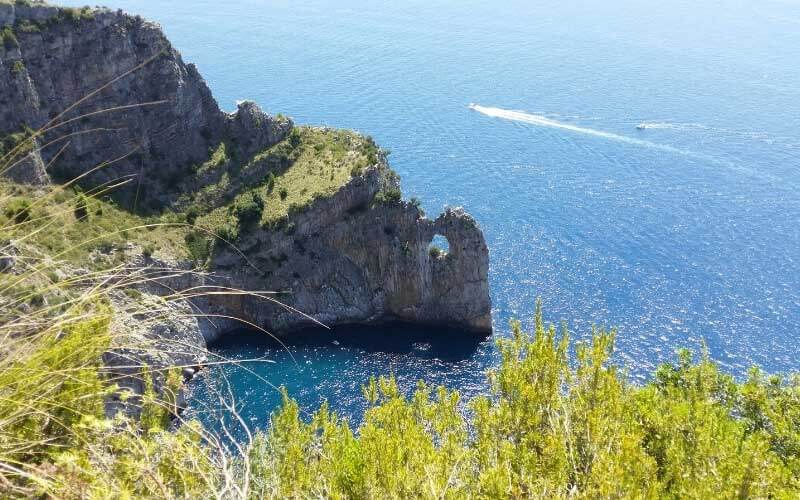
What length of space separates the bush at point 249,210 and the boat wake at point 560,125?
190ft

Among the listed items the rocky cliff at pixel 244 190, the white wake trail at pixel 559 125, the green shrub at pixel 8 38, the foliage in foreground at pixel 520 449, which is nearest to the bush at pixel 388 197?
the rocky cliff at pixel 244 190

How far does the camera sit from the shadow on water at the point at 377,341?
60875 millimetres

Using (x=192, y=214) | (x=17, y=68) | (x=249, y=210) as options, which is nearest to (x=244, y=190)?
(x=249, y=210)

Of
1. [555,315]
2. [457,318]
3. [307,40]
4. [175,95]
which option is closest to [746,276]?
[555,315]

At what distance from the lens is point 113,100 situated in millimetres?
66812

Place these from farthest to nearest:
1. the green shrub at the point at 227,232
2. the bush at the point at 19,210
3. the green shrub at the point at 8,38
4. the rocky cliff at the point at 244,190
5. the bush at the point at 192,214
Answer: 1. the bush at the point at 192,214
2. the rocky cliff at the point at 244,190
3. the green shrub at the point at 227,232
4. the green shrub at the point at 8,38
5. the bush at the point at 19,210

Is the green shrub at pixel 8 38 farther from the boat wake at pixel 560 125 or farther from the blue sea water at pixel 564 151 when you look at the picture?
the boat wake at pixel 560 125

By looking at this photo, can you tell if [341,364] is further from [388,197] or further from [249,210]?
[249,210]

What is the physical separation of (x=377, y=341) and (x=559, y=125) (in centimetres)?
6061

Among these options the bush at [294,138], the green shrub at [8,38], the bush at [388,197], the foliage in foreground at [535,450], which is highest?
the green shrub at [8,38]

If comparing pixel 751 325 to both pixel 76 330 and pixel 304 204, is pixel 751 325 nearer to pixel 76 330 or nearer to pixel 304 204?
pixel 304 204

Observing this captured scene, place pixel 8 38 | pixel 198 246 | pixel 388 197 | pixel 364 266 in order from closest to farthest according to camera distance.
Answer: pixel 8 38 → pixel 198 246 → pixel 388 197 → pixel 364 266

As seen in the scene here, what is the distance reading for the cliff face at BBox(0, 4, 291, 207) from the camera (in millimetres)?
60250

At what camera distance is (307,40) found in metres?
150
